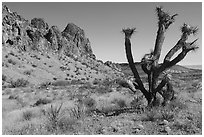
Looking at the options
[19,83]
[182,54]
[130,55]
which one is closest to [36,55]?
[19,83]

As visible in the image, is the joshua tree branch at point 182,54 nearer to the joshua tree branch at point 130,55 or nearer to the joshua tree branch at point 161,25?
the joshua tree branch at point 161,25

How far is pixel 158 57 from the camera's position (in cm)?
1168

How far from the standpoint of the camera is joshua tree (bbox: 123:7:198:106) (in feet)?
35.1

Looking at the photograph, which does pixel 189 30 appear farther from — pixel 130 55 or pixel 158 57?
pixel 130 55

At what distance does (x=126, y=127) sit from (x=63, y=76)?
30466mm

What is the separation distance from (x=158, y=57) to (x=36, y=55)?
116 ft

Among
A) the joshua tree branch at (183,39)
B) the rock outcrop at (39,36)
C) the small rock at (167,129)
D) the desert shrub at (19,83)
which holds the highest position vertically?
the rock outcrop at (39,36)

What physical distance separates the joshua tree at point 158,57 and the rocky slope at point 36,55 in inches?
800

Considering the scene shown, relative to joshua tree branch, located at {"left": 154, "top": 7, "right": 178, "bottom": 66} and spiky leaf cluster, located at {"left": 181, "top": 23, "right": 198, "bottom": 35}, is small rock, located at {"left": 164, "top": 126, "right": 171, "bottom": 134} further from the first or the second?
spiky leaf cluster, located at {"left": 181, "top": 23, "right": 198, "bottom": 35}

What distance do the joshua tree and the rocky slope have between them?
2033cm

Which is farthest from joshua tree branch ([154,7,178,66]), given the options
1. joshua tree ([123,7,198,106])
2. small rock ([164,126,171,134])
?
small rock ([164,126,171,134])

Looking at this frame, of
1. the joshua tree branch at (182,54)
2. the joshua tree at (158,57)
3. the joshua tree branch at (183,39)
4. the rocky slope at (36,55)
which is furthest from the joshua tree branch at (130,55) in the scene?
the rocky slope at (36,55)

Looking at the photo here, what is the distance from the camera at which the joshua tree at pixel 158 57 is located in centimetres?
1069

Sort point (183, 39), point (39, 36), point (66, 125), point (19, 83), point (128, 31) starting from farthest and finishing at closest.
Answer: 1. point (39, 36)
2. point (19, 83)
3. point (128, 31)
4. point (183, 39)
5. point (66, 125)
